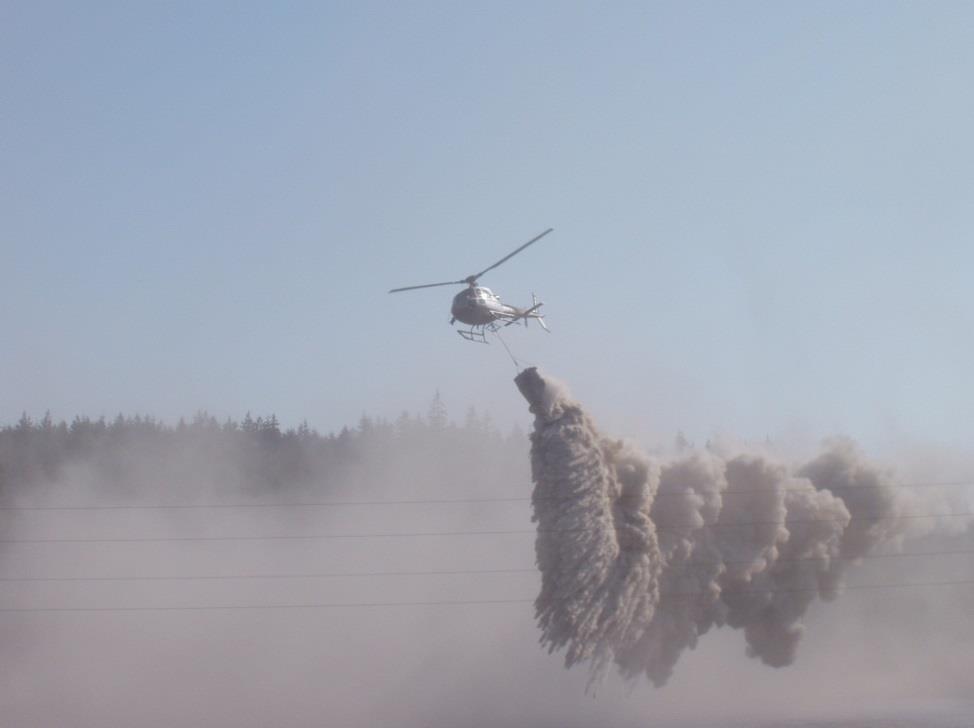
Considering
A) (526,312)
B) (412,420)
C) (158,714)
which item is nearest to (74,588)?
(158,714)

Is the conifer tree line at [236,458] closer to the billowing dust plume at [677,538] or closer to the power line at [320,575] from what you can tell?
the power line at [320,575]

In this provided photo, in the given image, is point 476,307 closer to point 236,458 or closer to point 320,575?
point 320,575

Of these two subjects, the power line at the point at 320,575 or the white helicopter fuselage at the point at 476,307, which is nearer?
the white helicopter fuselage at the point at 476,307

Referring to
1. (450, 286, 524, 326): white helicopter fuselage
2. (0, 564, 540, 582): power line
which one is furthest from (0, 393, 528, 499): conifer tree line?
(450, 286, 524, 326): white helicopter fuselage

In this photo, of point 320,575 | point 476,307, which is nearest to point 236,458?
point 320,575

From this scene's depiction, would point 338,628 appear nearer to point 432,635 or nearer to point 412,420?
point 432,635

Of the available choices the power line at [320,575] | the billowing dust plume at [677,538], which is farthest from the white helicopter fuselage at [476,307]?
the power line at [320,575]
